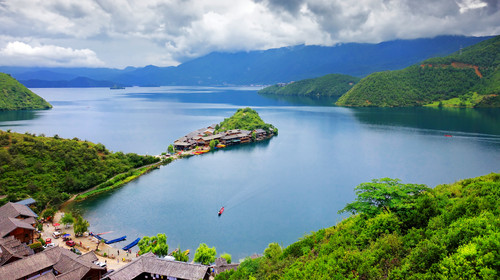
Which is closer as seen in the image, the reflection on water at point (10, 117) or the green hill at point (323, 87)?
the reflection on water at point (10, 117)

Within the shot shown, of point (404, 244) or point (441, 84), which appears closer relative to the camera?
point (404, 244)

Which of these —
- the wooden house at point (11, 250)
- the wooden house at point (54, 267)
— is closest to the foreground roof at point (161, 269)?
→ the wooden house at point (54, 267)

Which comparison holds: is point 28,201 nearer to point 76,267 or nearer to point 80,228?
point 80,228

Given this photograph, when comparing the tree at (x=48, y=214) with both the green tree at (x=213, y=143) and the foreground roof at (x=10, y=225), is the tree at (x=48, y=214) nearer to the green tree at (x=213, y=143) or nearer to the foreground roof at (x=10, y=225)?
the foreground roof at (x=10, y=225)

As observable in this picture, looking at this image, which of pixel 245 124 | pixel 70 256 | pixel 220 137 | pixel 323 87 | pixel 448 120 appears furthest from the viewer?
pixel 323 87

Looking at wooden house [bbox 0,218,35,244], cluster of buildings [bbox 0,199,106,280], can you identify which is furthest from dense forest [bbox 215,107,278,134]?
cluster of buildings [bbox 0,199,106,280]

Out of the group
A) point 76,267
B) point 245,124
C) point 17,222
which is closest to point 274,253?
point 76,267

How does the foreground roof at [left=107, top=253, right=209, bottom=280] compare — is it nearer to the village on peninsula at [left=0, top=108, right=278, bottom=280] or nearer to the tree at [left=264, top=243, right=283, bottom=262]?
the village on peninsula at [left=0, top=108, right=278, bottom=280]
